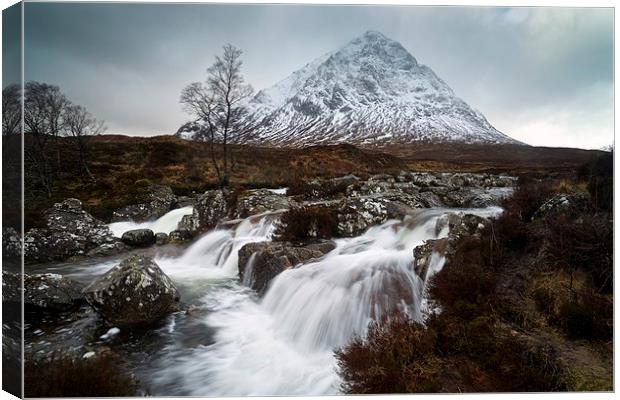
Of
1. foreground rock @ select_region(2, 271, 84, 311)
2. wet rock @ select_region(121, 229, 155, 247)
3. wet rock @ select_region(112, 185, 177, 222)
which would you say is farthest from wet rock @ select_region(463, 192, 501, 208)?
foreground rock @ select_region(2, 271, 84, 311)

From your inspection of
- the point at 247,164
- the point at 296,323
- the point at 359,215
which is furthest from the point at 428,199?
the point at 296,323

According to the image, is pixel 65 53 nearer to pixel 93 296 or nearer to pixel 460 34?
pixel 93 296

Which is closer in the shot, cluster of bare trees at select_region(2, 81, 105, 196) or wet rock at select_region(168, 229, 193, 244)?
cluster of bare trees at select_region(2, 81, 105, 196)

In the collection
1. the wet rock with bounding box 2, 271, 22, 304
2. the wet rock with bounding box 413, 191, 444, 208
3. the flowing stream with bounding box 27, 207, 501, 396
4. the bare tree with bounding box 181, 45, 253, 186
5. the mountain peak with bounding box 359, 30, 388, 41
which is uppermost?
the mountain peak with bounding box 359, 30, 388, 41

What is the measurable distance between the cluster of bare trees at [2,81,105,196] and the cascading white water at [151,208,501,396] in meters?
2.38

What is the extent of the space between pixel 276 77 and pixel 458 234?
2885mm

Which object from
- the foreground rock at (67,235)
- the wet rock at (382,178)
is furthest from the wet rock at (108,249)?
the wet rock at (382,178)

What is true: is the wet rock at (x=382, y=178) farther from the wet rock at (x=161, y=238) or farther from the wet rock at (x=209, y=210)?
the wet rock at (x=161, y=238)

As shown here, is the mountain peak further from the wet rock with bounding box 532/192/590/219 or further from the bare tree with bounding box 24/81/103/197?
the bare tree with bounding box 24/81/103/197

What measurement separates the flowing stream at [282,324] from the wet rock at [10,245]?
117cm

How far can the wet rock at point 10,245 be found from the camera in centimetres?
316

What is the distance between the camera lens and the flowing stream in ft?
10.7

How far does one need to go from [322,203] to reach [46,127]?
371 centimetres

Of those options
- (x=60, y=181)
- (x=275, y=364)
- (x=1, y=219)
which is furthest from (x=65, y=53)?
(x=275, y=364)
